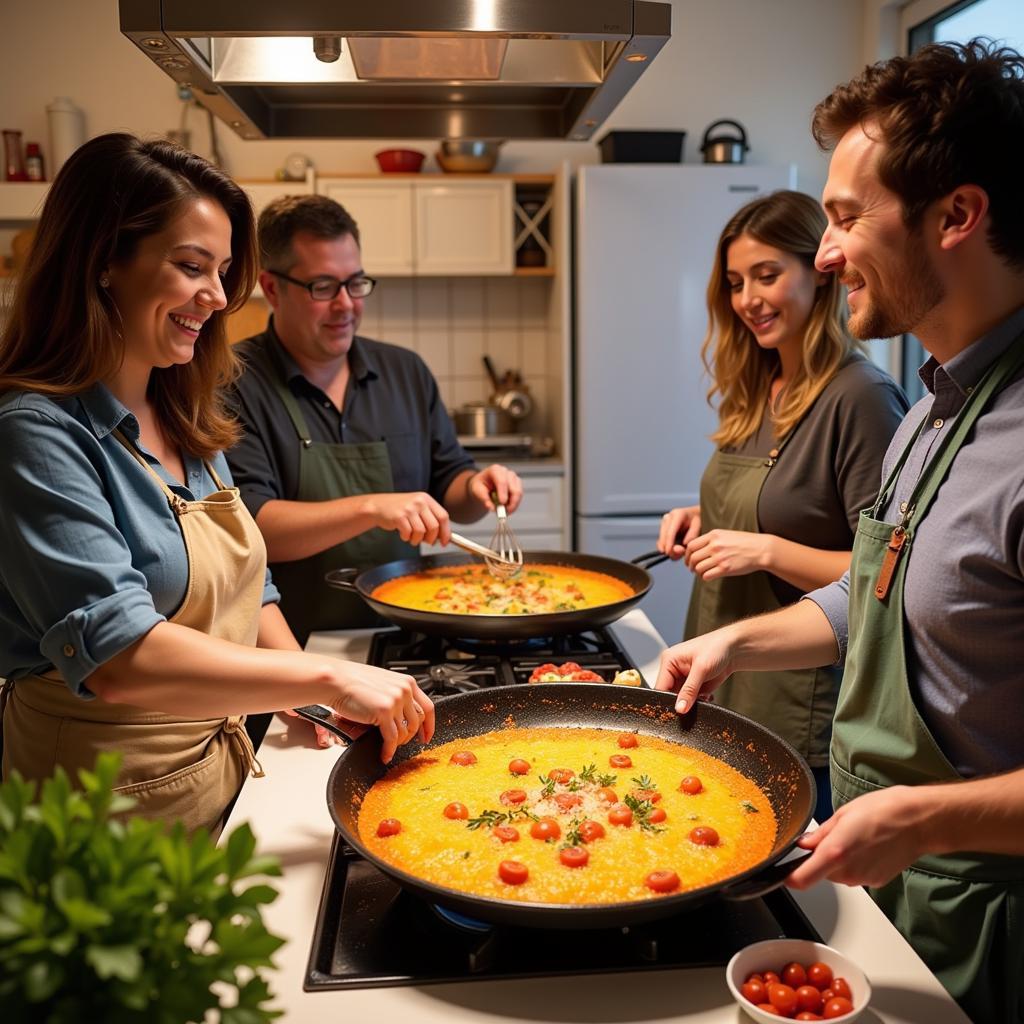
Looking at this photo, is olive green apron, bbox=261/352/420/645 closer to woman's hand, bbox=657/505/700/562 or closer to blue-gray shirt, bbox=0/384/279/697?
woman's hand, bbox=657/505/700/562

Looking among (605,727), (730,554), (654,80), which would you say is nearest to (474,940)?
(605,727)

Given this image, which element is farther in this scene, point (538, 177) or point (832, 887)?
point (538, 177)

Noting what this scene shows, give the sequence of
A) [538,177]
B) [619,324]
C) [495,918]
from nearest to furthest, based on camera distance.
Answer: [495,918] → [619,324] → [538,177]

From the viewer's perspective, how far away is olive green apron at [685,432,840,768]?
2070 millimetres

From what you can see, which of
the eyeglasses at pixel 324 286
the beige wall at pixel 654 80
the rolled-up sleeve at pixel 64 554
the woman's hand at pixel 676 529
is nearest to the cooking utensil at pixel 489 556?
the woman's hand at pixel 676 529

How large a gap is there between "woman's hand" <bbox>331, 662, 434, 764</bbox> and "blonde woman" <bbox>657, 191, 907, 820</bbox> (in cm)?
88

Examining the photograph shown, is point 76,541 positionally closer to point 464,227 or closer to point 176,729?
point 176,729

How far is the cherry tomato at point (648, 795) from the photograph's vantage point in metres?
1.26

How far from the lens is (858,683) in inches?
51.6

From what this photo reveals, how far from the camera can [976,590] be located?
114 cm

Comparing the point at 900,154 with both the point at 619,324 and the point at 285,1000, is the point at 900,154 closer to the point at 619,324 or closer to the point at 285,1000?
the point at 285,1000

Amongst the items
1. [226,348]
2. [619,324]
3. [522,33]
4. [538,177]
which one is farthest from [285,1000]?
[538,177]

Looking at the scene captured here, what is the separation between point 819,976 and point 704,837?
0.27 metres

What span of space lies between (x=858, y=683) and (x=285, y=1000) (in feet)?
2.65
